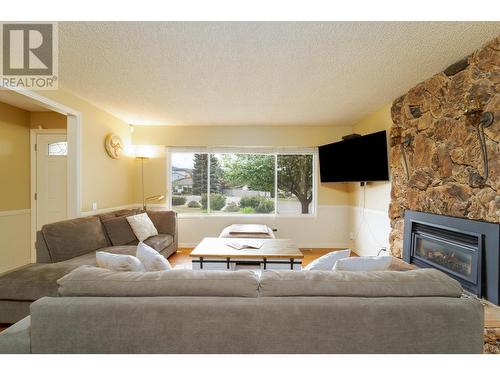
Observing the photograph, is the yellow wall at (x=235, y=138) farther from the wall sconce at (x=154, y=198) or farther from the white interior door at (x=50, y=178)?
the white interior door at (x=50, y=178)

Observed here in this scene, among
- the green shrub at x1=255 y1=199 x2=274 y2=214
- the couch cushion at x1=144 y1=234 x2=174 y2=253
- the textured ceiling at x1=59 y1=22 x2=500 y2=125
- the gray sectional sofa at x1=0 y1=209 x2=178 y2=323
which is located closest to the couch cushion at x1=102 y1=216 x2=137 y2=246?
the gray sectional sofa at x1=0 y1=209 x2=178 y2=323

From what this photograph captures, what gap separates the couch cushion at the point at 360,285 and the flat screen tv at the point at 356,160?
268 cm

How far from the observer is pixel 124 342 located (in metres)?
1.16

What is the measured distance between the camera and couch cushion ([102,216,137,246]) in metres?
3.37

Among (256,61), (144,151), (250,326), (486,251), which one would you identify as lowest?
(250,326)

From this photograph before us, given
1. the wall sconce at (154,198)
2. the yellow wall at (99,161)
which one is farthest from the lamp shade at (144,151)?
the wall sconce at (154,198)

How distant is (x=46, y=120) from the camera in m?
3.94

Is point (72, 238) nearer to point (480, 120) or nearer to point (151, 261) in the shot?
point (151, 261)

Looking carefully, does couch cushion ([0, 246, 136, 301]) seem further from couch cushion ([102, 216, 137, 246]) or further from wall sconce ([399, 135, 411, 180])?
wall sconce ([399, 135, 411, 180])

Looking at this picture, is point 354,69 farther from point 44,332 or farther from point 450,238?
point 44,332

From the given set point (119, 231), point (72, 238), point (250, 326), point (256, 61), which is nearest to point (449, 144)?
point (256, 61)

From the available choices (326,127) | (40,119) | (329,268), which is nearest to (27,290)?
(329,268)

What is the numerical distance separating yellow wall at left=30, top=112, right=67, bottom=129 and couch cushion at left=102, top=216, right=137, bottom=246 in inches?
73.1

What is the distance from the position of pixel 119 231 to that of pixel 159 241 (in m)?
0.56
